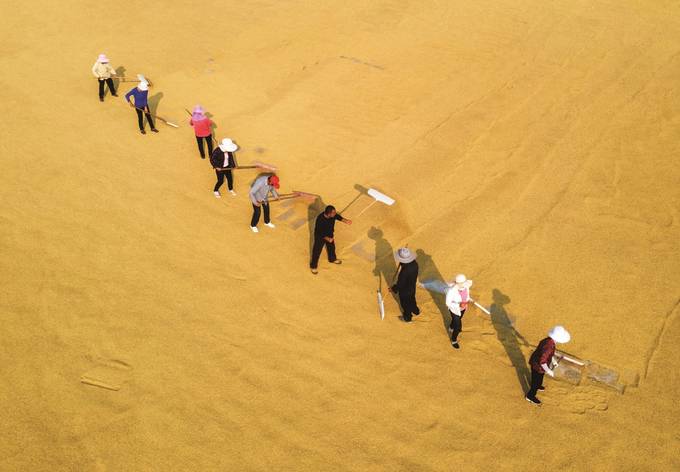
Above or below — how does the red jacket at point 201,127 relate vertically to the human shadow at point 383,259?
above

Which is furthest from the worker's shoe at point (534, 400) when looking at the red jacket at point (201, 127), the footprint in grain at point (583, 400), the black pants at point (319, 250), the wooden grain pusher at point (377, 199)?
the red jacket at point (201, 127)

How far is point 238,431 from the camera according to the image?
548 centimetres

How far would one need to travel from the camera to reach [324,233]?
7055 mm

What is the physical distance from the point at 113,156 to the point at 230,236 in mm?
3756

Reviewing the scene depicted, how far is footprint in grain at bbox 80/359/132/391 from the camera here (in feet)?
18.8

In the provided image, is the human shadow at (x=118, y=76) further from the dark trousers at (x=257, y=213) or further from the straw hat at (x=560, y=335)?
the straw hat at (x=560, y=335)

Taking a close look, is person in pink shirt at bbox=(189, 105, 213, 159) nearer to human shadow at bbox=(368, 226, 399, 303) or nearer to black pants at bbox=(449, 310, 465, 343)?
human shadow at bbox=(368, 226, 399, 303)

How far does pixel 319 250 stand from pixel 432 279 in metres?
1.90

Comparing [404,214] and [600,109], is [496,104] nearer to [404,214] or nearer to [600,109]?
[600,109]

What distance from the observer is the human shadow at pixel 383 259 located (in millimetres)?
7559

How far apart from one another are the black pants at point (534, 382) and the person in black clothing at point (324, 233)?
3.37 meters

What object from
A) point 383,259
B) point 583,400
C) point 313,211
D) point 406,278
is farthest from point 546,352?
point 313,211

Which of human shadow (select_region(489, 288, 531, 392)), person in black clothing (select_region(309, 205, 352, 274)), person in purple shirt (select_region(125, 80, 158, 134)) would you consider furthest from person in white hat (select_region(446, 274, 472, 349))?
person in purple shirt (select_region(125, 80, 158, 134))

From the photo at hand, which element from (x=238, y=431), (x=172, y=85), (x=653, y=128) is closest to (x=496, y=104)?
(x=653, y=128)
